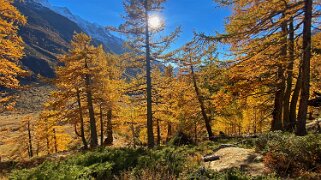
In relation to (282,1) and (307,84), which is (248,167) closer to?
(307,84)

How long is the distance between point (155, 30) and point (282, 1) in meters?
9.80

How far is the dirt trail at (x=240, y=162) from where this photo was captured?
8867 millimetres

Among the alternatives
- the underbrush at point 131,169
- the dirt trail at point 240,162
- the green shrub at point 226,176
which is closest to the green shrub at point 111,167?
the underbrush at point 131,169

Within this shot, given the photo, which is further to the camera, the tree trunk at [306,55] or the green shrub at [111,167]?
the tree trunk at [306,55]

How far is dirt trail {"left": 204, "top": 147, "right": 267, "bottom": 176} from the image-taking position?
29.1ft

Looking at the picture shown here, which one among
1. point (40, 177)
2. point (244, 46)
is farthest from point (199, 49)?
point (40, 177)

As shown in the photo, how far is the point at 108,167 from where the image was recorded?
33.4 feet

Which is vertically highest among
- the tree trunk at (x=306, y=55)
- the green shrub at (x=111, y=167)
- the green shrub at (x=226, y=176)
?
the tree trunk at (x=306, y=55)

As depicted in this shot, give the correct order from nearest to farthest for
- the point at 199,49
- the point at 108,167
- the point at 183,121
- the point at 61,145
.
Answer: the point at 108,167
the point at 199,49
the point at 183,121
the point at 61,145

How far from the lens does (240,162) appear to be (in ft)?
32.1

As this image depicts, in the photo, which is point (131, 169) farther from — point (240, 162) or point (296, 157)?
point (296, 157)

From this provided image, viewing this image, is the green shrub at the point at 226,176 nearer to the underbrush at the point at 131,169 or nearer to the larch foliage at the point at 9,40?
the underbrush at the point at 131,169

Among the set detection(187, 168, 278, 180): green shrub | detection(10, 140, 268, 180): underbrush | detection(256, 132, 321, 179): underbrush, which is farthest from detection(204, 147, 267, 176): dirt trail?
detection(187, 168, 278, 180): green shrub

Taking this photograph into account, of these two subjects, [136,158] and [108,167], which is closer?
[108,167]
